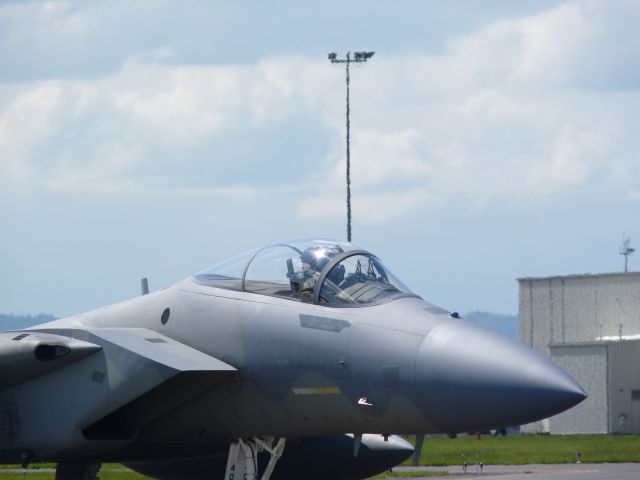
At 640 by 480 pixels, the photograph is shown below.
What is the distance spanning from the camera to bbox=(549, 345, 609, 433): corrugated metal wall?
2185 inches

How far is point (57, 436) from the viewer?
13406 millimetres

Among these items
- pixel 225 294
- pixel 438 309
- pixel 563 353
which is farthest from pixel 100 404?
pixel 563 353

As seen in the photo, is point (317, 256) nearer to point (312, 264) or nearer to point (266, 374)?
point (312, 264)

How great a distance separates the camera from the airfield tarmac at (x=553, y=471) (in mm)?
25877

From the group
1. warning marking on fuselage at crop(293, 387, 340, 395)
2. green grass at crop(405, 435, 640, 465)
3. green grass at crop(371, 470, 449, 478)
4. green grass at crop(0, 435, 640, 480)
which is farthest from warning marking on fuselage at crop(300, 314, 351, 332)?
green grass at crop(405, 435, 640, 465)

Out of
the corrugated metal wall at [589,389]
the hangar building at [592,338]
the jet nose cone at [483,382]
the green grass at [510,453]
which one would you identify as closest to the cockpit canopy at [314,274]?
the jet nose cone at [483,382]

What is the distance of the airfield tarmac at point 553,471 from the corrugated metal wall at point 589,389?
2322cm

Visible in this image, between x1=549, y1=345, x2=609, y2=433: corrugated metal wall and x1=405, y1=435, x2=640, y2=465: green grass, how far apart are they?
781 cm

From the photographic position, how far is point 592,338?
59.9 metres

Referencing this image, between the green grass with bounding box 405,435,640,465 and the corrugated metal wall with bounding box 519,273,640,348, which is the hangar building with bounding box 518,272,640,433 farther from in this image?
the green grass with bounding box 405,435,640,465

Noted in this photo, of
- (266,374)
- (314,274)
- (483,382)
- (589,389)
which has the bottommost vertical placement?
(589,389)

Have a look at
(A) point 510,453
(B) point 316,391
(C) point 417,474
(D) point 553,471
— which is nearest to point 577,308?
(A) point 510,453

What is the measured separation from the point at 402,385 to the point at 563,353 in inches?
1867

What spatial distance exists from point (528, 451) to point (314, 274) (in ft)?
→ 92.6
